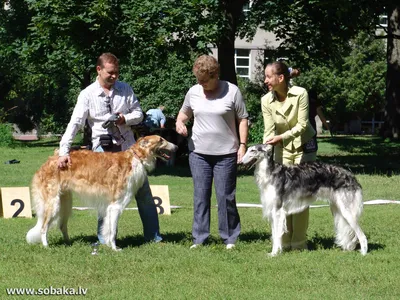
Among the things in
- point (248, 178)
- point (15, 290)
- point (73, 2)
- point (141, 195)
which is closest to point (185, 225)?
point (141, 195)

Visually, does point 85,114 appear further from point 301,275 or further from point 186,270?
point 301,275

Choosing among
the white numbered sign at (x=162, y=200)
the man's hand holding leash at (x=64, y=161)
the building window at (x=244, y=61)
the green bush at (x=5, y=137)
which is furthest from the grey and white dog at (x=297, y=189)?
the building window at (x=244, y=61)

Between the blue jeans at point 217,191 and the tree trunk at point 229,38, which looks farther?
the tree trunk at point 229,38

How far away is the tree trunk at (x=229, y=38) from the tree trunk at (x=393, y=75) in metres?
9.23

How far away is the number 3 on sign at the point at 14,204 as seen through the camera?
35.1ft

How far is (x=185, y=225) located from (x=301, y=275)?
349 centimetres

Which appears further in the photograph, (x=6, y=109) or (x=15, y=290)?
(x=6, y=109)

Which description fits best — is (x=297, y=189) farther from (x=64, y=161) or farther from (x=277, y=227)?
(x=64, y=161)

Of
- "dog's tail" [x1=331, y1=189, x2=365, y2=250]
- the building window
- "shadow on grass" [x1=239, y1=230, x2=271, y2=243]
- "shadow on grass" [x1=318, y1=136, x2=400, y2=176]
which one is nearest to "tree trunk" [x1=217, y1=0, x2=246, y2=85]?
"shadow on grass" [x1=318, y1=136, x2=400, y2=176]

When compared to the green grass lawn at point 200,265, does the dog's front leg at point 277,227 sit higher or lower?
higher

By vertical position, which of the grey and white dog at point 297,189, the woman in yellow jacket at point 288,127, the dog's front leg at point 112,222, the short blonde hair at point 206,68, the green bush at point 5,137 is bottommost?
the green bush at point 5,137

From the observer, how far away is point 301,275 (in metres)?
6.46

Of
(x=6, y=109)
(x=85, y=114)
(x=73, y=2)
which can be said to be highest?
(x=73, y=2)

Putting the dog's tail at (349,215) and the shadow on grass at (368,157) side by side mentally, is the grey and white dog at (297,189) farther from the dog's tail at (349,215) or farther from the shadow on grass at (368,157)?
the shadow on grass at (368,157)
